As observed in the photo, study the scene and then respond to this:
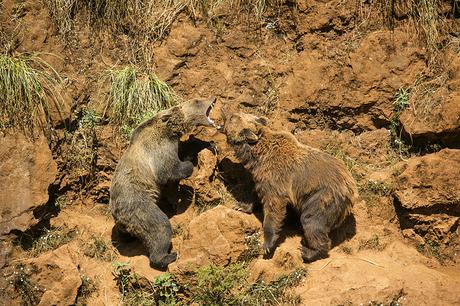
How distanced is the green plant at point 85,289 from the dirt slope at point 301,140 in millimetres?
48

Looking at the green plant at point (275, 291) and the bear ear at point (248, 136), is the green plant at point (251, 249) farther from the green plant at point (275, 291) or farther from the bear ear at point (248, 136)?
the bear ear at point (248, 136)

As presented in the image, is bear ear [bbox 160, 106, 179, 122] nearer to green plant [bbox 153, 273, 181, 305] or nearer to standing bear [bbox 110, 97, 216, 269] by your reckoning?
standing bear [bbox 110, 97, 216, 269]

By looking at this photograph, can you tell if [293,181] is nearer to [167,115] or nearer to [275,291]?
[275,291]

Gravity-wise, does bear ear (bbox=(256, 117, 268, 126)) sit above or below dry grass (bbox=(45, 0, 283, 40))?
below

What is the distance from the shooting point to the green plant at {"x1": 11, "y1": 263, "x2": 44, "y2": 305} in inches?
319

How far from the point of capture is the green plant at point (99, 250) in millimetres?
8648

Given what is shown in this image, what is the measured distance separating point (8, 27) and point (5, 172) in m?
2.41

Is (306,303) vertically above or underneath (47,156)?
underneath

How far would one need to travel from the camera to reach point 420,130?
8.80m

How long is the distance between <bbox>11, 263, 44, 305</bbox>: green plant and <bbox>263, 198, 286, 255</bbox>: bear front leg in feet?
Answer: 9.19

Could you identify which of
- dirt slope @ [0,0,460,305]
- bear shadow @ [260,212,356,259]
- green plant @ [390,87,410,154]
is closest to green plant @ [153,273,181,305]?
dirt slope @ [0,0,460,305]

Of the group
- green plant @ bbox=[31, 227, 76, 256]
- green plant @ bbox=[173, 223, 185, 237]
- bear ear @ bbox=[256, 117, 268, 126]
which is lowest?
green plant @ bbox=[31, 227, 76, 256]

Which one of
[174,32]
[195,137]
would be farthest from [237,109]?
[174,32]

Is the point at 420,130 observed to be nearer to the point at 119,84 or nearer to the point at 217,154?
the point at 217,154
